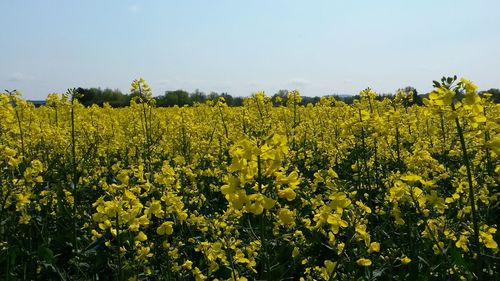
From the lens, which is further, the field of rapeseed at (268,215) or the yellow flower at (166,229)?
the yellow flower at (166,229)

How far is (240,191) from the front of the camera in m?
1.64

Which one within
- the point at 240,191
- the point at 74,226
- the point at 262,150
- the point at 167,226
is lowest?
the point at 74,226

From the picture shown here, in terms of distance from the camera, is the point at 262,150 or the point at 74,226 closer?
the point at 262,150

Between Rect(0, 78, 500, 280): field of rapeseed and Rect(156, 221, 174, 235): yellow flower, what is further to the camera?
Rect(156, 221, 174, 235): yellow flower

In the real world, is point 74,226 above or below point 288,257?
above

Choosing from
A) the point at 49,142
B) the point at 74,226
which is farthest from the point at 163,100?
the point at 74,226

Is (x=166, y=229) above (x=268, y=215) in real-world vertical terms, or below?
above

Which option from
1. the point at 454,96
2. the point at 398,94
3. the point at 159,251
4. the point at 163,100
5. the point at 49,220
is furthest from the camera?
the point at 163,100

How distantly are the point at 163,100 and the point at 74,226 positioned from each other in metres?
31.6

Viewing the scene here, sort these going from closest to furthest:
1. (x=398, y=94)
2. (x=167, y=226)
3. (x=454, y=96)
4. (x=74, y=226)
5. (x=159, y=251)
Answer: (x=454, y=96), (x=167, y=226), (x=159, y=251), (x=74, y=226), (x=398, y=94)

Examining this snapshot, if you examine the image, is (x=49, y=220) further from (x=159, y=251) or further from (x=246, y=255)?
(x=246, y=255)

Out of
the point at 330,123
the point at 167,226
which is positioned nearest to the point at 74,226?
the point at 167,226

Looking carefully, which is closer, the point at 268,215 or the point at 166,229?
the point at 166,229

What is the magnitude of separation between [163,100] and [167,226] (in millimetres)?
32870
